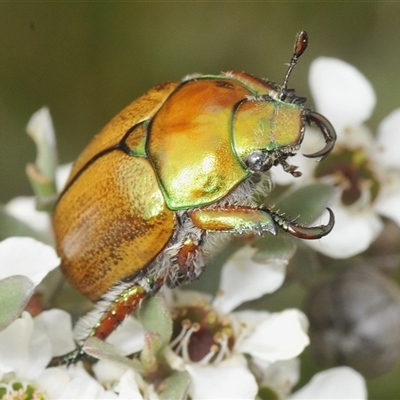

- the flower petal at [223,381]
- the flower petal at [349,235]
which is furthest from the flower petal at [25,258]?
the flower petal at [349,235]

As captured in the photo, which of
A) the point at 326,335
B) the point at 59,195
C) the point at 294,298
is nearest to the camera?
the point at 59,195

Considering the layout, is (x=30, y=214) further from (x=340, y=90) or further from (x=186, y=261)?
(x=340, y=90)

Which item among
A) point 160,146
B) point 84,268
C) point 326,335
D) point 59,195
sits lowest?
point 326,335

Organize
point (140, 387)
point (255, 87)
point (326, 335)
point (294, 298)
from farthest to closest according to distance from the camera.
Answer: point (294, 298) < point (326, 335) < point (255, 87) < point (140, 387)

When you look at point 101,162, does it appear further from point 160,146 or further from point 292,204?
point 292,204

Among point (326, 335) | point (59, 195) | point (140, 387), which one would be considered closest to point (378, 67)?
point (326, 335)

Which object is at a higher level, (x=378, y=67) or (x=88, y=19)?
(x=88, y=19)

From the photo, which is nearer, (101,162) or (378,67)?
(101,162)

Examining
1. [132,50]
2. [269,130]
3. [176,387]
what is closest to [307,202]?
[269,130]
